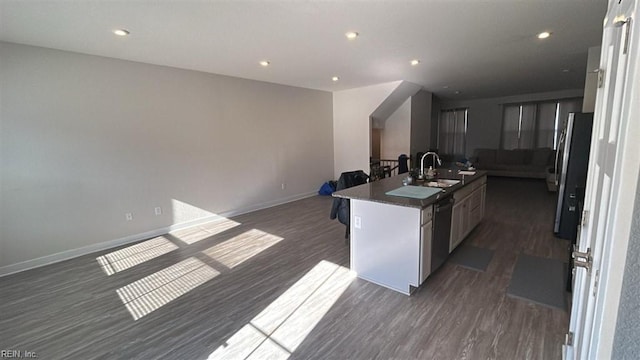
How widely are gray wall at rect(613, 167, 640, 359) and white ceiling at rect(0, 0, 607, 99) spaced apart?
2.43 metres

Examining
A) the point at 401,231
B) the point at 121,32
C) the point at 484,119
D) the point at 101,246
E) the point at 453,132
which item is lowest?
the point at 101,246

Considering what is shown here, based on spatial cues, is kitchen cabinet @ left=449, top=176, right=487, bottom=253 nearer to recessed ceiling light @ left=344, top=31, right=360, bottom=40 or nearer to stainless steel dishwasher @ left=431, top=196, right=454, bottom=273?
stainless steel dishwasher @ left=431, top=196, right=454, bottom=273

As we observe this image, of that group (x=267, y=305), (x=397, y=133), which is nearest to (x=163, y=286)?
(x=267, y=305)

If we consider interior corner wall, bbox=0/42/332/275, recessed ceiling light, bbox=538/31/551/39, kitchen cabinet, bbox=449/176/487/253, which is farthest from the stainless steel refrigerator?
interior corner wall, bbox=0/42/332/275

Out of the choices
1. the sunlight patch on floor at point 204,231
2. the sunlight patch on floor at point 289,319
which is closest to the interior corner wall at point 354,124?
the sunlight patch on floor at point 204,231

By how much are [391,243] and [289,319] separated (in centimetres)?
115

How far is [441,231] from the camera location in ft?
9.00

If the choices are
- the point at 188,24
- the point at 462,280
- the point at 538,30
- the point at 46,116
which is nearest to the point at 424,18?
the point at 538,30

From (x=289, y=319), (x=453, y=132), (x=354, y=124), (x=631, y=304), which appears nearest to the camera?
(x=631, y=304)

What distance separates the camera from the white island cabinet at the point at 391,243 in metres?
2.44

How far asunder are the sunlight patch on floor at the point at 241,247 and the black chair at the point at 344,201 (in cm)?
100

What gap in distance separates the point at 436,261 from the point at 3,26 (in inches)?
191

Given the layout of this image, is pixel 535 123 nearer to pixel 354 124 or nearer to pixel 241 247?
pixel 354 124

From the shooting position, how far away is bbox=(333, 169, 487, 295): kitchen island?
2445 millimetres
